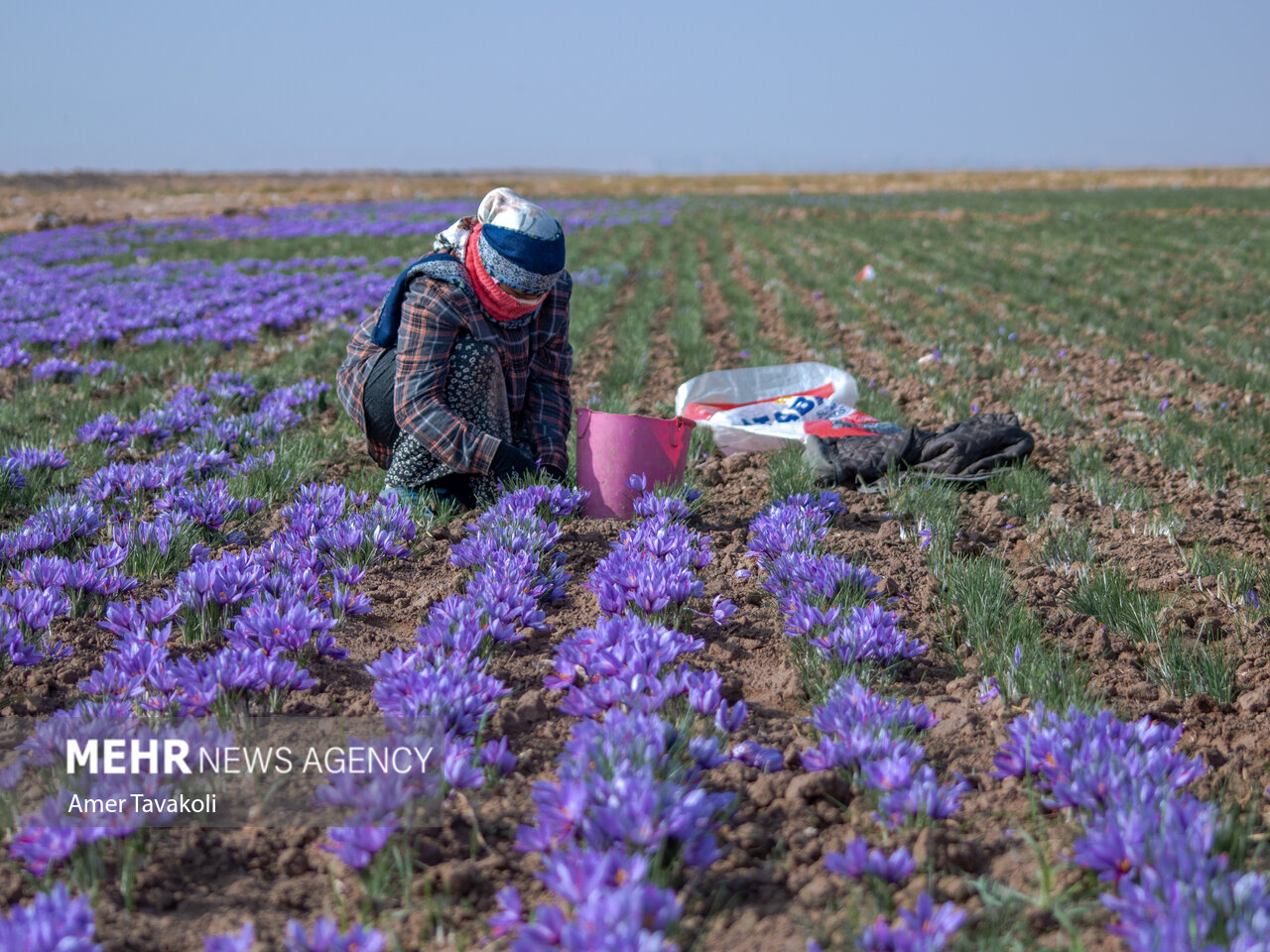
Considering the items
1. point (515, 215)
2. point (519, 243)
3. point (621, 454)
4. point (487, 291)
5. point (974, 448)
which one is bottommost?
point (974, 448)

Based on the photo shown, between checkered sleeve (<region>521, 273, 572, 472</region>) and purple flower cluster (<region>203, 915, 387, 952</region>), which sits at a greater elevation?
checkered sleeve (<region>521, 273, 572, 472</region>)

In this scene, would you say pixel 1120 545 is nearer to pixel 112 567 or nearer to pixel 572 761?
pixel 572 761

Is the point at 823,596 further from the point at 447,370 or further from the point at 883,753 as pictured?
the point at 447,370

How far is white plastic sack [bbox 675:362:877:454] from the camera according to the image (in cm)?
531

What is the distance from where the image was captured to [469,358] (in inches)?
154

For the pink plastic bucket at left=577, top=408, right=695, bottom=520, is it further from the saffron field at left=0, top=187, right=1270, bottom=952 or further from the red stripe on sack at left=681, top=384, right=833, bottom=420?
the red stripe on sack at left=681, top=384, right=833, bottom=420

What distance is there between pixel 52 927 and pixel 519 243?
2781mm

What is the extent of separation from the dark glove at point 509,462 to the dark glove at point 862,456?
162 centimetres

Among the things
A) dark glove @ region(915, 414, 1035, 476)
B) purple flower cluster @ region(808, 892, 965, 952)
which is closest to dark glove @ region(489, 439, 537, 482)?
dark glove @ region(915, 414, 1035, 476)

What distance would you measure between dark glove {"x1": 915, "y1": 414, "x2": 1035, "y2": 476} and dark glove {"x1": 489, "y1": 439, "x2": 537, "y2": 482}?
211 cm

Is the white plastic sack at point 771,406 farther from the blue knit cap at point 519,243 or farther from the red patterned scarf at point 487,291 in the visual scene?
the blue knit cap at point 519,243

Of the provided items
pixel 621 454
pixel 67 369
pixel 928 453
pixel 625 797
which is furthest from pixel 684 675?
pixel 67 369

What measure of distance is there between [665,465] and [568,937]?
8.74 ft

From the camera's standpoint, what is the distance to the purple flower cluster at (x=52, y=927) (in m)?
1.38
